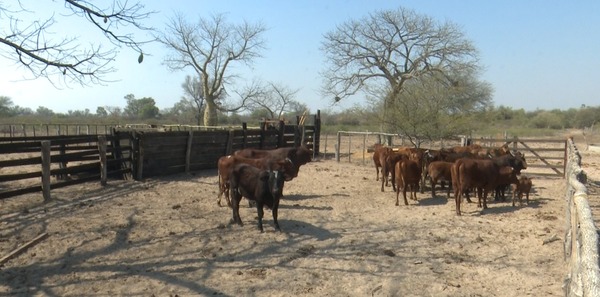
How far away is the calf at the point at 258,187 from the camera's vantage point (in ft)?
25.1

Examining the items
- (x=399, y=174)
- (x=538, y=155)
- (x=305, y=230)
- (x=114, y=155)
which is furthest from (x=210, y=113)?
(x=305, y=230)

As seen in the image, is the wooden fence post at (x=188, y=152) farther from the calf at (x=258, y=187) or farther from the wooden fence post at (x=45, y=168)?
the calf at (x=258, y=187)

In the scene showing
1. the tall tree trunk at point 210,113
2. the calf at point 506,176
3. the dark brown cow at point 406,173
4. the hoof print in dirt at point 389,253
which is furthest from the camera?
the tall tree trunk at point 210,113

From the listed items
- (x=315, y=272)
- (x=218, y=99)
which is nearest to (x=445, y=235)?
(x=315, y=272)

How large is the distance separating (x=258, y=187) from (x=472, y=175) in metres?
4.97

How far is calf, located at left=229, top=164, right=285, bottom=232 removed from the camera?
7.66 meters

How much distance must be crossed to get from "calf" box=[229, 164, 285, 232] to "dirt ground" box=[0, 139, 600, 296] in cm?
38

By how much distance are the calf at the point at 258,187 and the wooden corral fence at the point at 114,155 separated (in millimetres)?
4403

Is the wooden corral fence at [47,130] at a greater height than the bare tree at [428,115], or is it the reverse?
the bare tree at [428,115]

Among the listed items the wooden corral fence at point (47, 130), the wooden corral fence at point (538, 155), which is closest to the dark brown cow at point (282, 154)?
the wooden corral fence at point (538, 155)

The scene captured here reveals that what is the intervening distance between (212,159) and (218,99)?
28341 mm

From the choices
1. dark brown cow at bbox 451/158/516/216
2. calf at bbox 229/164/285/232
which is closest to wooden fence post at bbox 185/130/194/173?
calf at bbox 229/164/285/232

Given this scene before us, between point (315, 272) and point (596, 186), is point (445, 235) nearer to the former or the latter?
point (315, 272)

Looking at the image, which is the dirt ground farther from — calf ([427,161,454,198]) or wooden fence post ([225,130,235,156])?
wooden fence post ([225,130,235,156])
